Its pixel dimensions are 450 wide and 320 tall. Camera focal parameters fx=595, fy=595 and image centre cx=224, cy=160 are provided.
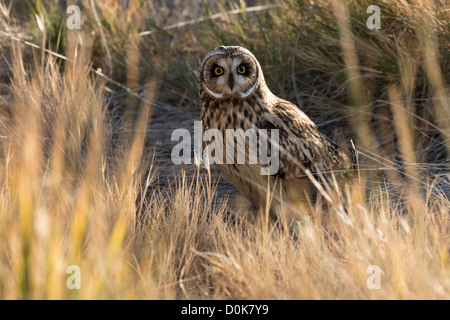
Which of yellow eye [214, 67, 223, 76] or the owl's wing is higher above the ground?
yellow eye [214, 67, 223, 76]

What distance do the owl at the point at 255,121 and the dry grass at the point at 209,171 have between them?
0.19 metres

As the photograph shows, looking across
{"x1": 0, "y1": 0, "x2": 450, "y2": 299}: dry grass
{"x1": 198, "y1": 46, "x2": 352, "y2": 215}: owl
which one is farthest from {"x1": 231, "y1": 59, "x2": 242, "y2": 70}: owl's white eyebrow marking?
{"x1": 0, "y1": 0, "x2": 450, "y2": 299}: dry grass

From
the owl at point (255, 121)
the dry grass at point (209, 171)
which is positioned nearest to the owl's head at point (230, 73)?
the owl at point (255, 121)

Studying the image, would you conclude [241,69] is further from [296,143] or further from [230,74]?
[296,143]

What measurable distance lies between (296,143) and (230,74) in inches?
22.5

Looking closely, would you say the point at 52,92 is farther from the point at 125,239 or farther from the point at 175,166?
the point at 125,239

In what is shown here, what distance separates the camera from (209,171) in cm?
308

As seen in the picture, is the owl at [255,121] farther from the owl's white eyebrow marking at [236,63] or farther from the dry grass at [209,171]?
the dry grass at [209,171]

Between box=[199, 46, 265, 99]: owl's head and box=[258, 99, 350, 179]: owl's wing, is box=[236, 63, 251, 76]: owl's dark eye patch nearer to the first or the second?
box=[199, 46, 265, 99]: owl's head

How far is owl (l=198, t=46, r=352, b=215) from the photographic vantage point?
349 cm

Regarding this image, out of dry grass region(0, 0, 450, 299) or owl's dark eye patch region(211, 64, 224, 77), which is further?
owl's dark eye patch region(211, 64, 224, 77)

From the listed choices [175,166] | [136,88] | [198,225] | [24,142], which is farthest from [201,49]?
[198,225]

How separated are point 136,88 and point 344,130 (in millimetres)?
2182

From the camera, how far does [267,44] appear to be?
4.93 meters
